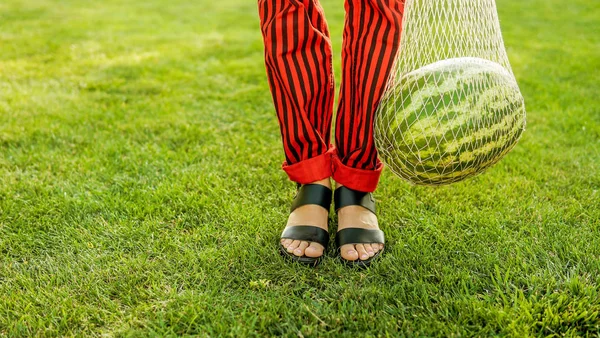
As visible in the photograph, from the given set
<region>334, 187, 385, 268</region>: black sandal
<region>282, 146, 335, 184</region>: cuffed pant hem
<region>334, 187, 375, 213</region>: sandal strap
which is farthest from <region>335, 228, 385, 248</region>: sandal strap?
<region>282, 146, 335, 184</region>: cuffed pant hem

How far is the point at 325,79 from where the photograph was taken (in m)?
1.99

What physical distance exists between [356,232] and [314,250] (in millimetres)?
177

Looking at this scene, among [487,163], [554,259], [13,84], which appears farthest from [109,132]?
[554,259]

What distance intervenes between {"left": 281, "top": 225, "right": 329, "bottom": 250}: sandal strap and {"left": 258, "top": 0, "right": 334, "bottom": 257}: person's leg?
0.02m

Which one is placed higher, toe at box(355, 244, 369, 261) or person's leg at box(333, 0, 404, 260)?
person's leg at box(333, 0, 404, 260)

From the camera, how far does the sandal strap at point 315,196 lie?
2.07 metres

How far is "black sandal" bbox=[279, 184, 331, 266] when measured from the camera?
1.94m

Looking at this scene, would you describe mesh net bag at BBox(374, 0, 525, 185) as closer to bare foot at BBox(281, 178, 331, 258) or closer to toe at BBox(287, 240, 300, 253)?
bare foot at BBox(281, 178, 331, 258)

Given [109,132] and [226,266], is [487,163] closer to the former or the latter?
[226,266]

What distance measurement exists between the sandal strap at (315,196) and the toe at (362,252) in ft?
0.74

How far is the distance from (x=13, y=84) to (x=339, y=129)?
127 inches

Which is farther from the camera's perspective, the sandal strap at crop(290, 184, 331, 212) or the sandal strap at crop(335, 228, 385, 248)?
the sandal strap at crop(290, 184, 331, 212)

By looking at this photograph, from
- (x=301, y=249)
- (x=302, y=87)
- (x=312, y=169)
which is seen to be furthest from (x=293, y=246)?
(x=302, y=87)

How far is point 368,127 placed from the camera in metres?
2.00
